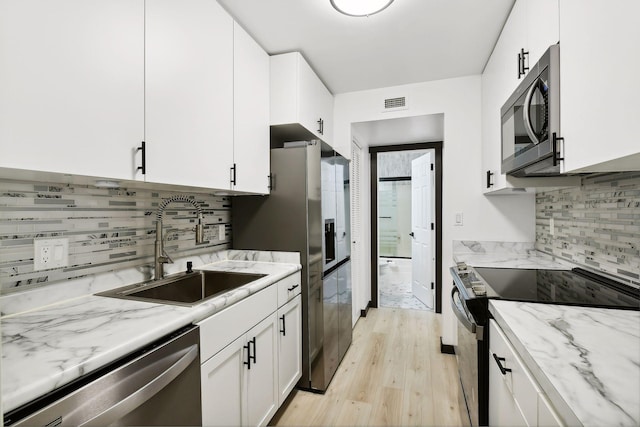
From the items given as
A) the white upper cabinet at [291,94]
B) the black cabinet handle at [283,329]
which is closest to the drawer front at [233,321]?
the black cabinet handle at [283,329]

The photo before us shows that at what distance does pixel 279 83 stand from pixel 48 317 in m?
1.82

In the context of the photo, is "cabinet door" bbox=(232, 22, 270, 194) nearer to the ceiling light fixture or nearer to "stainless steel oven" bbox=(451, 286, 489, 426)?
the ceiling light fixture

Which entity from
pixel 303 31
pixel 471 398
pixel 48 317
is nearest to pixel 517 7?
pixel 303 31

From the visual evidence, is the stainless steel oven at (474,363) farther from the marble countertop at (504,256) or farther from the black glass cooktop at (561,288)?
the marble countertop at (504,256)

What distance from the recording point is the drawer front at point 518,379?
2.50ft

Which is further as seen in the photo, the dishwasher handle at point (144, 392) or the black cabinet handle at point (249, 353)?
the black cabinet handle at point (249, 353)

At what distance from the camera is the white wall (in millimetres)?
2439

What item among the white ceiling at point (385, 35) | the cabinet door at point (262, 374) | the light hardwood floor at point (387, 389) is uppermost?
the white ceiling at point (385, 35)

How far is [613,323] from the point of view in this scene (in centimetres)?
95

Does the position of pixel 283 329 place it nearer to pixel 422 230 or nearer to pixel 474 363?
pixel 474 363

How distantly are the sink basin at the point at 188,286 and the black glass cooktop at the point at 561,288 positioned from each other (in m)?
1.24

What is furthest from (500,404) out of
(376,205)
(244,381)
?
(376,205)

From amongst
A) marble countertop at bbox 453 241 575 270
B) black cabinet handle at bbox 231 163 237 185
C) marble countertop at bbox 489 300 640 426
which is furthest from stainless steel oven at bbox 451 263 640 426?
black cabinet handle at bbox 231 163 237 185

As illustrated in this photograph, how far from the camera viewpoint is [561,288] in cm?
136
